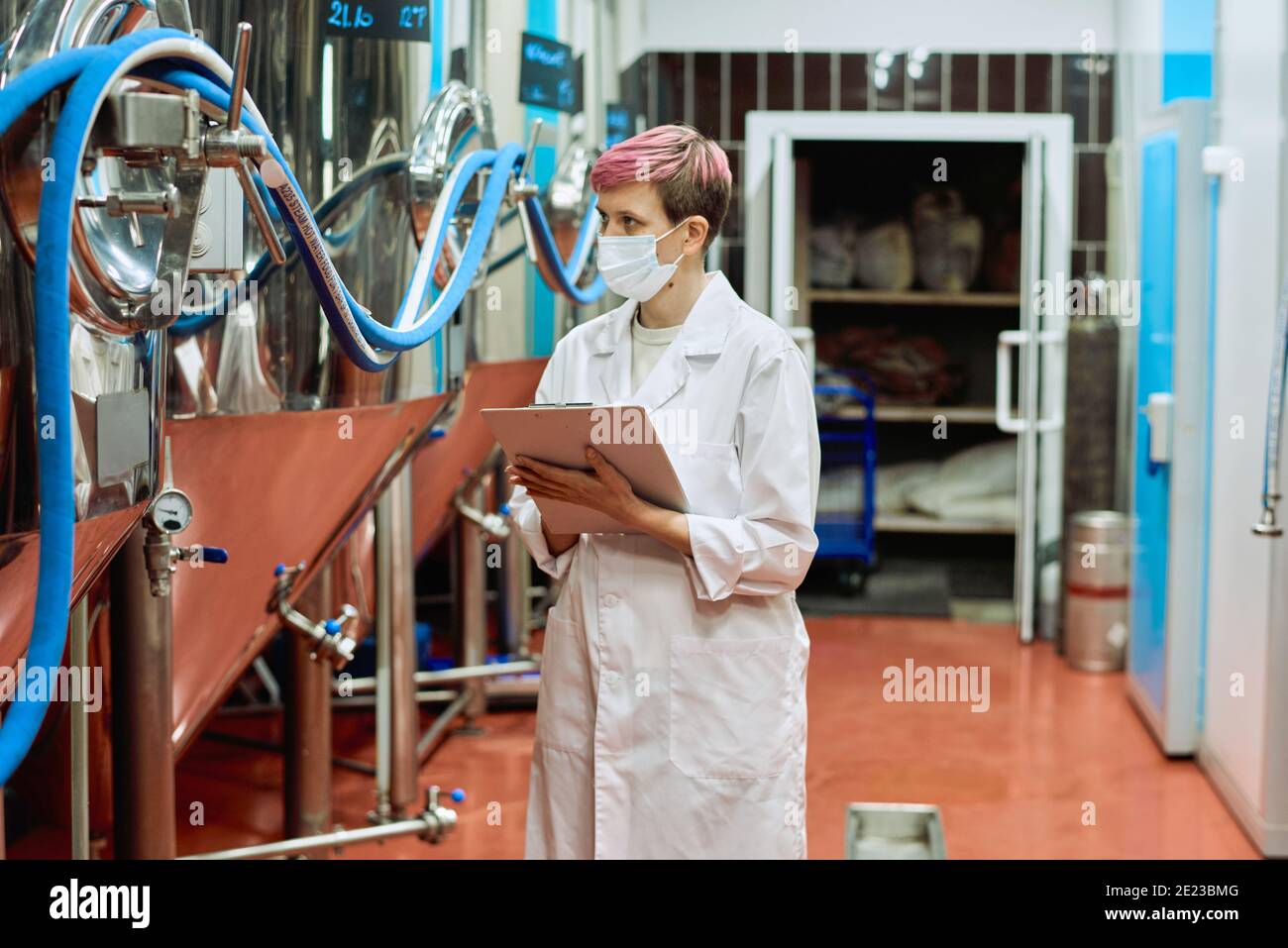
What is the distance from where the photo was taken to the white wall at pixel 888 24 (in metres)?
5.91

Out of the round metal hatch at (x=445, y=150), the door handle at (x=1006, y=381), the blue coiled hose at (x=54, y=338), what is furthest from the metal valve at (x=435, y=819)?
the door handle at (x=1006, y=381)

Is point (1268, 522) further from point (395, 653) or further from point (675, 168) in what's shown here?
point (395, 653)

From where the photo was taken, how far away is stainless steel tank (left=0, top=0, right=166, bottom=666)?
138 centimetres

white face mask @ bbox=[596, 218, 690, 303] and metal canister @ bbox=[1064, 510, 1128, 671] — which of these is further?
metal canister @ bbox=[1064, 510, 1128, 671]

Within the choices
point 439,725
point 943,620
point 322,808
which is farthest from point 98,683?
point 943,620

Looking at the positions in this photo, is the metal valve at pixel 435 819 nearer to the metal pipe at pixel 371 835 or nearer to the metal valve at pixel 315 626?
the metal pipe at pixel 371 835

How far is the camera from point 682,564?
1.99 metres

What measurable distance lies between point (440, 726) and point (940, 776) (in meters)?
1.37

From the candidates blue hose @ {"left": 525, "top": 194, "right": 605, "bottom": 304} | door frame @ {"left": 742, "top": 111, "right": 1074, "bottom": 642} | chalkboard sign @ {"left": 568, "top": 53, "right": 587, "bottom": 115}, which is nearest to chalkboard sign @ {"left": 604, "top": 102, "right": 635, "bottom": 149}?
chalkboard sign @ {"left": 568, "top": 53, "right": 587, "bottom": 115}

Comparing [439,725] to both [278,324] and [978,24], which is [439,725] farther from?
[978,24]

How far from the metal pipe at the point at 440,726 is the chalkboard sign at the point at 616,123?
1.65m

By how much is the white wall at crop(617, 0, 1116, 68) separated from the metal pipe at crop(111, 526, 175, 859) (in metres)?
4.21

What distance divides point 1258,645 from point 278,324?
7.81ft

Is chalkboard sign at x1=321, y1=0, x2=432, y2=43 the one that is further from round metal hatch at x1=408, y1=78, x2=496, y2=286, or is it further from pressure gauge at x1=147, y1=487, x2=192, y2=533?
Answer: pressure gauge at x1=147, y1=487, x2=192, y2=533
